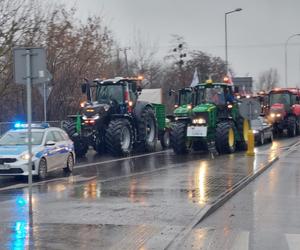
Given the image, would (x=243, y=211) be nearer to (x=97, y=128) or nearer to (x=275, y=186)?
(x=275, y=186)

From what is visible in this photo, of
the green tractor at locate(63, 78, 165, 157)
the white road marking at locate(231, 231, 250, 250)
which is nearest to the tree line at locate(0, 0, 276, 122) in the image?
the green tractor at locate(63, 78, 165, 157)

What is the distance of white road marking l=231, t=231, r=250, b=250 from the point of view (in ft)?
26.9

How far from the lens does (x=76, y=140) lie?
80.4 ft

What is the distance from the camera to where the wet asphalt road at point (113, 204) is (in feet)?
27.9

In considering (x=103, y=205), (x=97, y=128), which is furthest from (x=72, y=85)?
(x=103, y=205)

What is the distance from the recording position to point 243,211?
36.9ft

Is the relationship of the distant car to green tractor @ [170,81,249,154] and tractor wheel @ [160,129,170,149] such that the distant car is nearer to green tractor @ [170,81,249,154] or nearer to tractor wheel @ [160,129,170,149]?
green tractor @ [170,81,249,154]

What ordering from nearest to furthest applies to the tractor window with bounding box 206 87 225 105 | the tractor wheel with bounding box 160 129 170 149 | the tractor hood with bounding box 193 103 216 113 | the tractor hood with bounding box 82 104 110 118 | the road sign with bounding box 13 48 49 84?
1. the road sign with bounding box 13 48 49 84
2. the tractor hood with bounding box 82 104 110 118
3. the tractor hood with bounding box 193 103 216 113
4. the tractor window with bounding box 206 87 225 105
5. the tractor wheel with bounding box 160 129 170 149

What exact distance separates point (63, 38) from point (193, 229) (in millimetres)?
24822

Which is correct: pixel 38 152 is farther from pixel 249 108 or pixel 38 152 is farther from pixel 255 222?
pixel 249 108

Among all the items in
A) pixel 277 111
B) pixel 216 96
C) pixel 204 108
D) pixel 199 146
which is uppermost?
pixel 216 96

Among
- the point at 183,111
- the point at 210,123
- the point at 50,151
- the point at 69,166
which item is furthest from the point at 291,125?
the point at 50,151

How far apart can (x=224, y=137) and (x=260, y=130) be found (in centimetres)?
726

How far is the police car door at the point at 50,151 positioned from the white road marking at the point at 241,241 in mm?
8835
